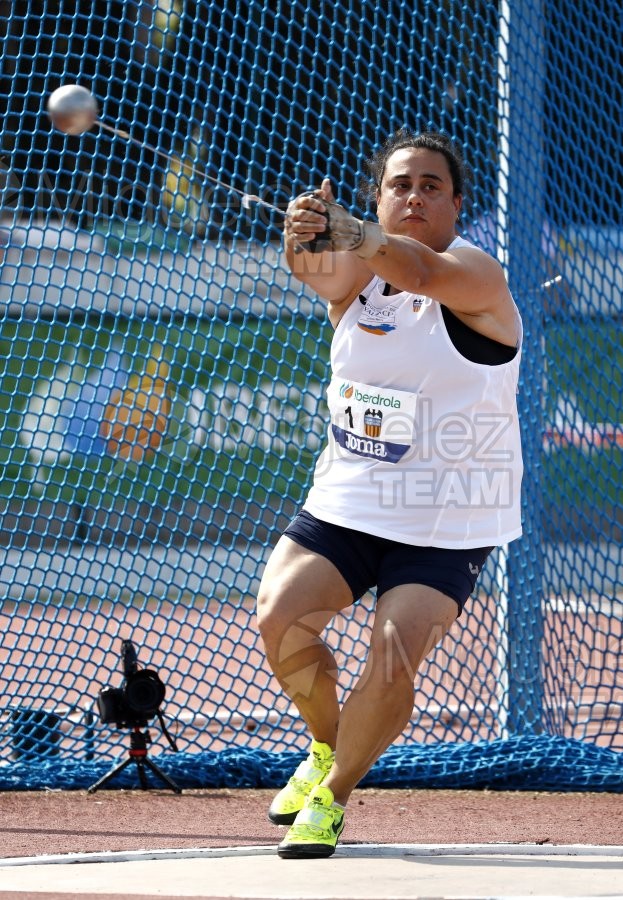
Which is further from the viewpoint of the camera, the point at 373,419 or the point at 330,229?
the point at 373,419

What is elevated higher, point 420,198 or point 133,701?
point 420,198

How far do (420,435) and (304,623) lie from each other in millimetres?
615

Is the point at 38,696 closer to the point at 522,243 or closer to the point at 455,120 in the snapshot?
the point at 522,243

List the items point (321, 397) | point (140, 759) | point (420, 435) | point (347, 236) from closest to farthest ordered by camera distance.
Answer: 1. point (347, 236)
2. point (420, 435)
3. point (140, 759)
4. point (321, 397)

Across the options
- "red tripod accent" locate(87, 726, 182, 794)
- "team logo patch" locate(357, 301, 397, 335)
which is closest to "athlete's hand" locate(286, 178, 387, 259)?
"team logo patch" locate(357, 301, 397, 335)

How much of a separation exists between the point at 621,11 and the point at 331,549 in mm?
3886

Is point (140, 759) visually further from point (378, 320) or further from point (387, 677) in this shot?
point (378, 320)

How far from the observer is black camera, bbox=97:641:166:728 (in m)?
4.67

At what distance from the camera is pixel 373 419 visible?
3383 millimetres

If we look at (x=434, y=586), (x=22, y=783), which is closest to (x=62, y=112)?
(x=434, y=586)

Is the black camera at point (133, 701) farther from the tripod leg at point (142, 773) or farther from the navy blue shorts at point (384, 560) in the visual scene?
the navy blue shorts at point (384, 560)

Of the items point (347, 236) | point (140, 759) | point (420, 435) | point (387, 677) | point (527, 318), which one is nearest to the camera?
point (347, 236)

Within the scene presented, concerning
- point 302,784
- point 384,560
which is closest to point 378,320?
point 384,560

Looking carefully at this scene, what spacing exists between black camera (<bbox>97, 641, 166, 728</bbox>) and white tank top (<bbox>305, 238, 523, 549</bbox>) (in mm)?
1573
